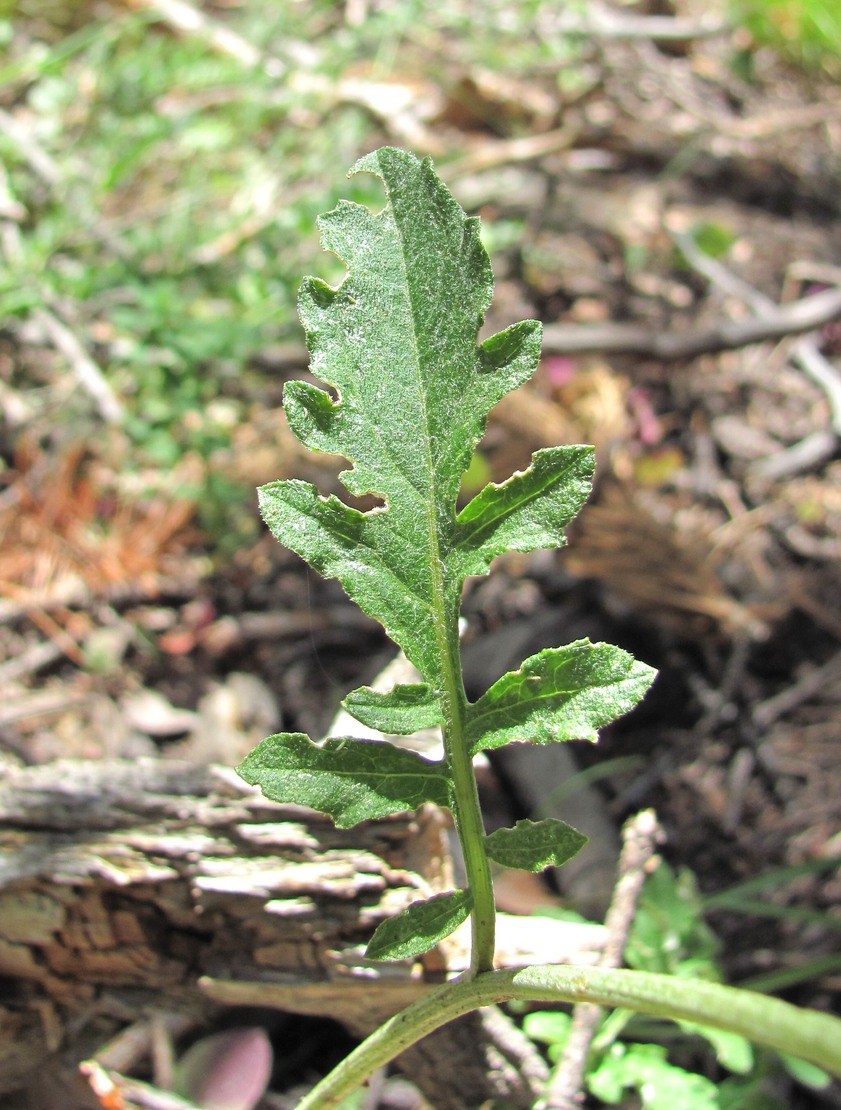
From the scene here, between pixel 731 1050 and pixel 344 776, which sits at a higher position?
pixel 344 776

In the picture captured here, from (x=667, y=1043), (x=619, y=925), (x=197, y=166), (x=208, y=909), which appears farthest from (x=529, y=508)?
(x=197, y=166)

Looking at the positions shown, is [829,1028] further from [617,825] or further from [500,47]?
[500,47]

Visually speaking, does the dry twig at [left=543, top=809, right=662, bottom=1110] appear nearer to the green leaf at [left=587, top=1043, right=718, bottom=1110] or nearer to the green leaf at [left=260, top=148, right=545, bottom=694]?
the green leaf at [left=587, top=1043, right=718, bottom=1110]

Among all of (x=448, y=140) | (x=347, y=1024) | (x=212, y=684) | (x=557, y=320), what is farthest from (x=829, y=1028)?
(x=448, y=140)

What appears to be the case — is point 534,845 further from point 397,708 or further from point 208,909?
point 208,909

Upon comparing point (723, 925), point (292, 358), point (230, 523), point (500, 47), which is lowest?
Result: point (723, 925)

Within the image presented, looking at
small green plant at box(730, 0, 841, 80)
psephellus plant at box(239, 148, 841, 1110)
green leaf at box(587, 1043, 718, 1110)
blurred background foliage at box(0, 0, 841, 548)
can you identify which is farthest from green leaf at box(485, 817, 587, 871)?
small green plant at box(730, 0, 841, 80)

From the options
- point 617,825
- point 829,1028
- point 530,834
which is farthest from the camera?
point 617,825
